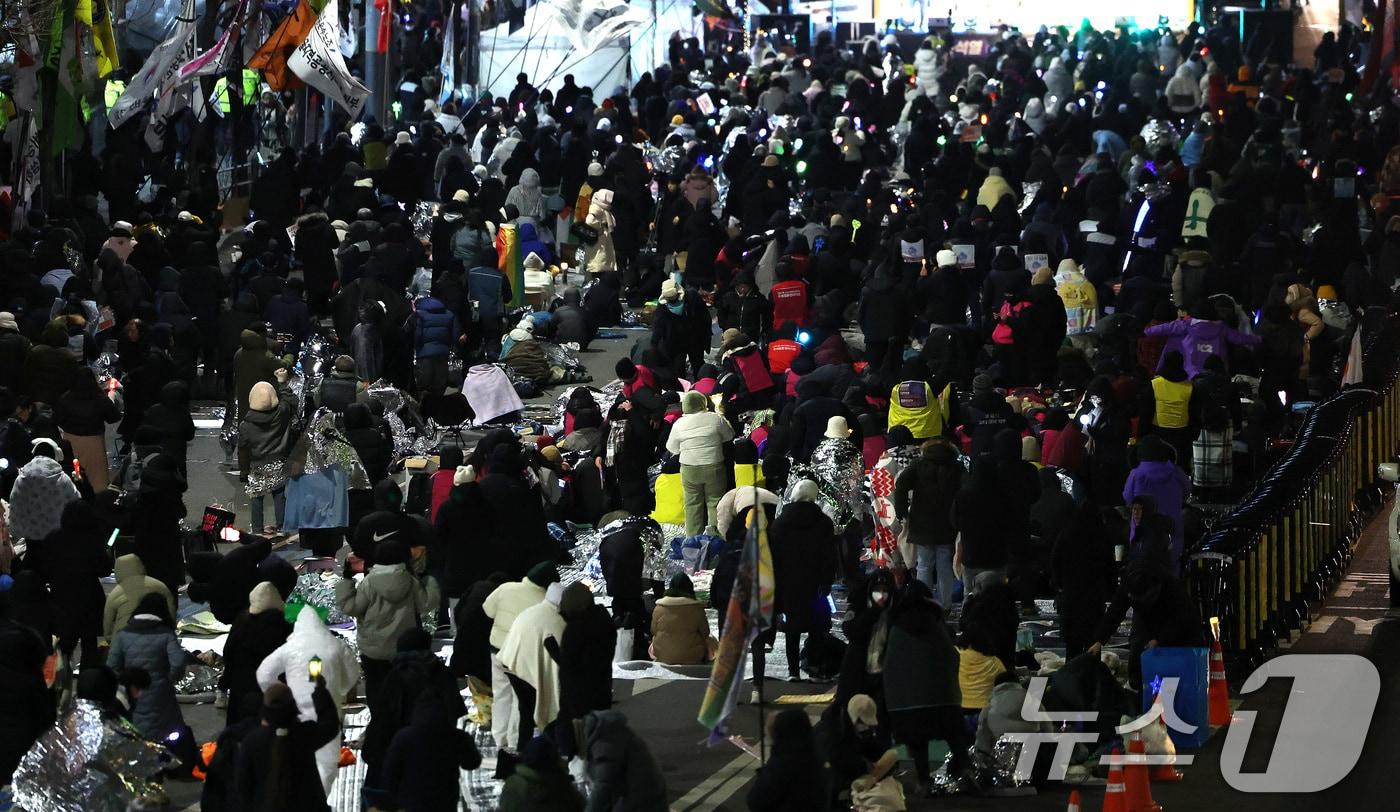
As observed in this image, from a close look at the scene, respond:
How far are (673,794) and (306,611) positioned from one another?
201 centimetres

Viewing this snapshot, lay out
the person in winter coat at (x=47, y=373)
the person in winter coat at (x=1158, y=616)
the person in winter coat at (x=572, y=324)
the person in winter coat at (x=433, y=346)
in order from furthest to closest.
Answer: the person in winter coat at (x=572, y=324)
the person in winter coat at (x=433, y=346)
the person in winter coat at (x=47, y=373)
the person in winter coat at (x=1158, y=616)

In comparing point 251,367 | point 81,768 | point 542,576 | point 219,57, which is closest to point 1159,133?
point 219,57

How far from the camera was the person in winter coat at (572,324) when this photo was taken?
2592 centimetres

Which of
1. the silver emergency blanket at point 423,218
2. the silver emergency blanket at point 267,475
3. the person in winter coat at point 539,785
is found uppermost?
the person in winter coat at point 539,785

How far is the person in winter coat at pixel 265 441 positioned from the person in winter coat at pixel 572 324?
7114mm

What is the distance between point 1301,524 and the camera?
16844mm

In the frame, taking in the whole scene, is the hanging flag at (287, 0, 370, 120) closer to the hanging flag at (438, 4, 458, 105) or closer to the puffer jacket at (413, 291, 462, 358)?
the puffer jacket at (413, 291, 462, 358)

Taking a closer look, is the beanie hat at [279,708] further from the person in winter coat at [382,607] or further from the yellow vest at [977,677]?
the yellow vest at [977,677]

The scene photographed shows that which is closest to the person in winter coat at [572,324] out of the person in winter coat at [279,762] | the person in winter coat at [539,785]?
the person in winter coat at [279,762]

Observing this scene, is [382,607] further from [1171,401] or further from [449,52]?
[449,52]

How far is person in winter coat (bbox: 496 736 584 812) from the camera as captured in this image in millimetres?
10969

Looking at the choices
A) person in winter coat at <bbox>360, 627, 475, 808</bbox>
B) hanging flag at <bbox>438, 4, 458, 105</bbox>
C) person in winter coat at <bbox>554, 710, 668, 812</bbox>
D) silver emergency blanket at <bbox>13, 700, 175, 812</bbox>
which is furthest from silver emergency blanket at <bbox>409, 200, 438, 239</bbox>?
person in winter coat at <bbox>554, 710, 668, 812</bbox>

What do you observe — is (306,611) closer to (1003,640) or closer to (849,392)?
(1003,640)

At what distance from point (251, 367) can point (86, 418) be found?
76.7 inches
